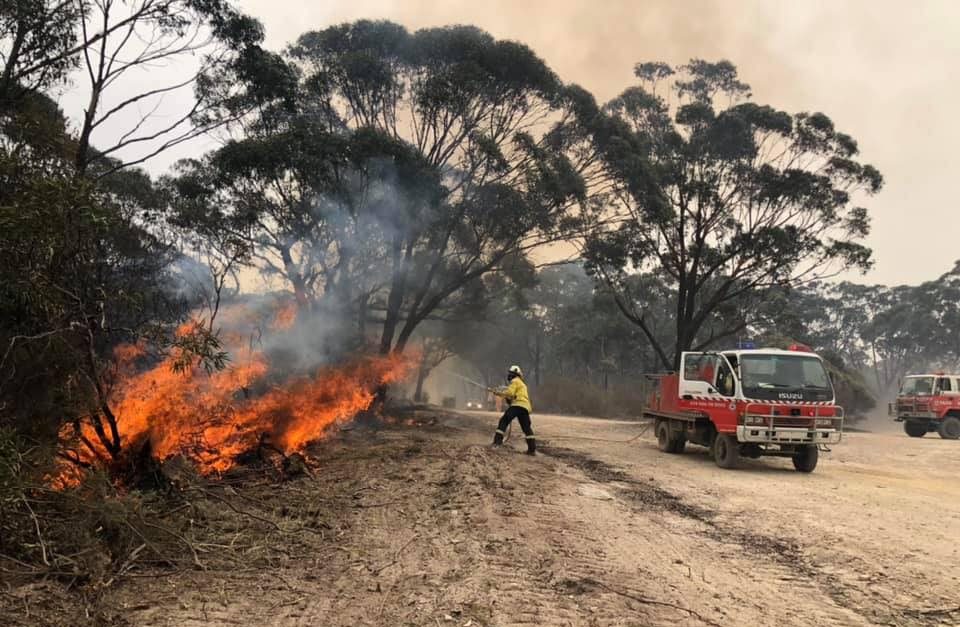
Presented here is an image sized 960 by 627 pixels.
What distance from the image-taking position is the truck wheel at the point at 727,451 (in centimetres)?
1269

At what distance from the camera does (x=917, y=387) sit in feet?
80.7

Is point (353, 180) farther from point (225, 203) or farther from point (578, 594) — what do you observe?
point (578, 594)

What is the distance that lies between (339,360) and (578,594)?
658 inches

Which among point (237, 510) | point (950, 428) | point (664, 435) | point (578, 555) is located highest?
point (950, 428)

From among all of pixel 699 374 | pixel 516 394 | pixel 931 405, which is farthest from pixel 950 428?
pixel 516 394

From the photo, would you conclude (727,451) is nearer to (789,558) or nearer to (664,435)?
(664,435)

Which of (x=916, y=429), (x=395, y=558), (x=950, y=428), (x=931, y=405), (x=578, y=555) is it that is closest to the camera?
(x=395, y=558)

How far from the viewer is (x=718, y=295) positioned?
92.1 ft

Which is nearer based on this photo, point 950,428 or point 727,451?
point 727,451

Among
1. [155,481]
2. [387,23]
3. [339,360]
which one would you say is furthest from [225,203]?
[155,481]

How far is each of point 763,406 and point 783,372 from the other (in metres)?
0.96

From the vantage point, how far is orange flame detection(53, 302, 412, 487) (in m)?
7.81

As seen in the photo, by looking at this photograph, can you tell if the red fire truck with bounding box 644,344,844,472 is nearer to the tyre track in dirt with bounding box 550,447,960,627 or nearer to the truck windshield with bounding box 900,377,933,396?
the tyre track in dirt with bounding box 550,447,960,627

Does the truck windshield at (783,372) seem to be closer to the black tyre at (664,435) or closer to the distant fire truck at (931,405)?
the black tyre at (664,435)
